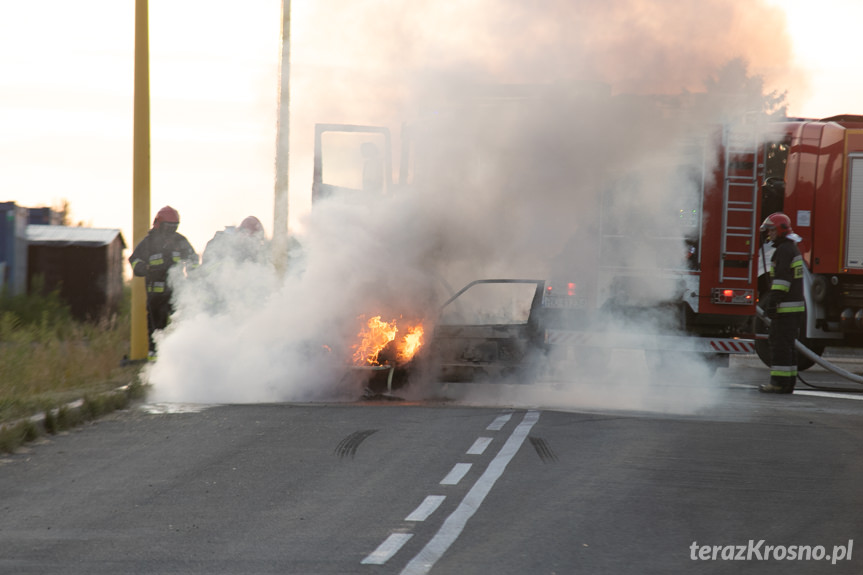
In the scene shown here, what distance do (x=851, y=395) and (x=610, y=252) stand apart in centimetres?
376

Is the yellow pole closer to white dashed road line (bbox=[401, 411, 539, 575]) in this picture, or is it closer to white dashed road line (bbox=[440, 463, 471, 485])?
white dashed road line (bbox=[401, 411, 539, 575])

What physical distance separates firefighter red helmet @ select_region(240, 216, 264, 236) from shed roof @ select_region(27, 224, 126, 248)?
31.2 feet

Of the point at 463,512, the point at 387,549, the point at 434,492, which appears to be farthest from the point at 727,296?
the point at 387,549

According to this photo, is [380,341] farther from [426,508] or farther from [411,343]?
[426,508]

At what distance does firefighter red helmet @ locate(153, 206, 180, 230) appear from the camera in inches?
583

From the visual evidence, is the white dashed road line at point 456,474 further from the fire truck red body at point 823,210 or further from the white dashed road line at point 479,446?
the fire truck red body at point 823,210

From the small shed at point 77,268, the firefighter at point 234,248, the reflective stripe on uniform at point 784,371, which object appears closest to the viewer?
the firefighter at point 234,248

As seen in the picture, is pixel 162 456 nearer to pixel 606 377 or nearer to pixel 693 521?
pixel 693 521

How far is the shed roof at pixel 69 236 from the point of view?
23066 millimetres

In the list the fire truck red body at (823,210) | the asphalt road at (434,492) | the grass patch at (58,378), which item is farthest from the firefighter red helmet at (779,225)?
the grass patch at (58,378)

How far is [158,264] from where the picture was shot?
14.5m

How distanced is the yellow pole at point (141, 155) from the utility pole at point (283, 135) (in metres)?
1.73

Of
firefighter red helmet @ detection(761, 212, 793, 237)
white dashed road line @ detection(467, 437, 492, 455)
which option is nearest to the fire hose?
firefighter red helmet @ detection(761, 212, 793, 237)

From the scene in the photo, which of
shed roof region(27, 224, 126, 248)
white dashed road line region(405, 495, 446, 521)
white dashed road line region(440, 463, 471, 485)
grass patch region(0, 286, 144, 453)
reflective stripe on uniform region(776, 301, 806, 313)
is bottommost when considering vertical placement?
grass patch region(0, 286, 144, 453)
